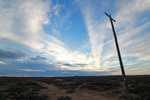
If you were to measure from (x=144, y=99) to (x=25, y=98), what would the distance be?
14.9 metres

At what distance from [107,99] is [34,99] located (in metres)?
9.49

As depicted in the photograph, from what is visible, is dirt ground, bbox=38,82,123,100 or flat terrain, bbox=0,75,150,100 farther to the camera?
dirt ground, bbox=38,82,123,100

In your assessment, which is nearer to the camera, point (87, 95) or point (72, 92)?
point (87, 95)

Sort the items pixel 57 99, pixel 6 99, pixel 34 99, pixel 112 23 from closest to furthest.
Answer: pixel 6 99
pixel 34 99
pixel 57 99
pixel 112 23

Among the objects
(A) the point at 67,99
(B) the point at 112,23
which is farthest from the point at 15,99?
(B) the point at 112,23

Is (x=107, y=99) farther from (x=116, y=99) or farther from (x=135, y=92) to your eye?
(x=135, y=92)

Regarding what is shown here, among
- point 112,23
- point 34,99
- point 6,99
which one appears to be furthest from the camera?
point 112,23

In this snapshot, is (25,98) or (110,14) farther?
(110,14)

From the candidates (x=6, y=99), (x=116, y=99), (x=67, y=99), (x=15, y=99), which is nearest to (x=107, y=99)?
(x=116, y=99)

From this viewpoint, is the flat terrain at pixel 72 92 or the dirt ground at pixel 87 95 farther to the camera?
the dirt ground at pixel 87 95

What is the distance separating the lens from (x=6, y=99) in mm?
9445

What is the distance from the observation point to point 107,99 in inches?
442

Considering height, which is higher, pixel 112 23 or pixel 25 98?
pixel 112 23

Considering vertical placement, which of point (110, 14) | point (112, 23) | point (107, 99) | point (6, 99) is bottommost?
point (107, 99)
